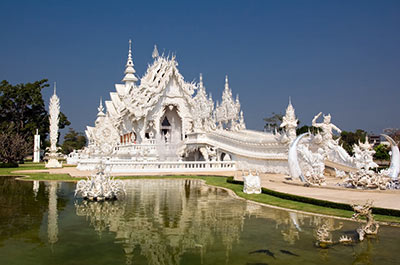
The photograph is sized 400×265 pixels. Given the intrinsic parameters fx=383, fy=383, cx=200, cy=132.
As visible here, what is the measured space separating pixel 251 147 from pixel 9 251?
20091 millimetres

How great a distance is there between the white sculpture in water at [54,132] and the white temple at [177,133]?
6.73ft

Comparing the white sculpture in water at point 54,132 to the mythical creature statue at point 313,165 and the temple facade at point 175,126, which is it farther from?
the mythical creature statue at point 313,165

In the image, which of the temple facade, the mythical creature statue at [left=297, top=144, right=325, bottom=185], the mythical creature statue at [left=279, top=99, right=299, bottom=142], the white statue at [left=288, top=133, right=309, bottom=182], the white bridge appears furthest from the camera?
the temple facade

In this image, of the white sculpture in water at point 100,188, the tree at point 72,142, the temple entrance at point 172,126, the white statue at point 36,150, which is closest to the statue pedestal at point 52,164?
the temple entrance at point 172,126

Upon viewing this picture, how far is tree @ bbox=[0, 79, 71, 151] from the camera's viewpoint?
166 ft

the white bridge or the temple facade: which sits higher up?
the temple facade

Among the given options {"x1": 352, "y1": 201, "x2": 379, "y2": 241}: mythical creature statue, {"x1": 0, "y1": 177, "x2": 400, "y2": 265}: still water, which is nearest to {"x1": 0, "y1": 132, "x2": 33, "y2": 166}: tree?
{"x1": 0, "y1": 177, "x2": 400, "y2": 265}: still water

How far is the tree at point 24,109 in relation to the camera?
50.5 meters

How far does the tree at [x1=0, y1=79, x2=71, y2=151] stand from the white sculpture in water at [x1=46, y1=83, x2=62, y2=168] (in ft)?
50.4

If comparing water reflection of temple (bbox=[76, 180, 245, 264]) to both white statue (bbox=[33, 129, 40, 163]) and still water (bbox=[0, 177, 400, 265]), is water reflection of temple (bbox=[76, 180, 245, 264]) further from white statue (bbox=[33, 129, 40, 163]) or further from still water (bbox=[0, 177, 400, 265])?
white statue (bbox=[33, 129, 40, 163])

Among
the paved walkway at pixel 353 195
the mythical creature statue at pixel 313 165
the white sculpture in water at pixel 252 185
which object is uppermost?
the mythical creature statue at pixel 313 165

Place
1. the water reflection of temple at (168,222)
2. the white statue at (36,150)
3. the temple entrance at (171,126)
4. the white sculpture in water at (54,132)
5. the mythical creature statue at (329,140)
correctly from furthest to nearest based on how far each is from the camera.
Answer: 1. the white statue at (36,150)
2. the temple entrance at (171,126)
3. the white sculpture in water at (54,132)
4. the mythical creature statue at (329,140)
5. the water reflection of temple at (168,222)

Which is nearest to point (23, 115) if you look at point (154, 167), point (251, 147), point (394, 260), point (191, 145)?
point (191, 145)

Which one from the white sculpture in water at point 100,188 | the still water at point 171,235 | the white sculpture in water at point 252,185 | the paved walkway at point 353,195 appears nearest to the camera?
the still water at point 171,235
